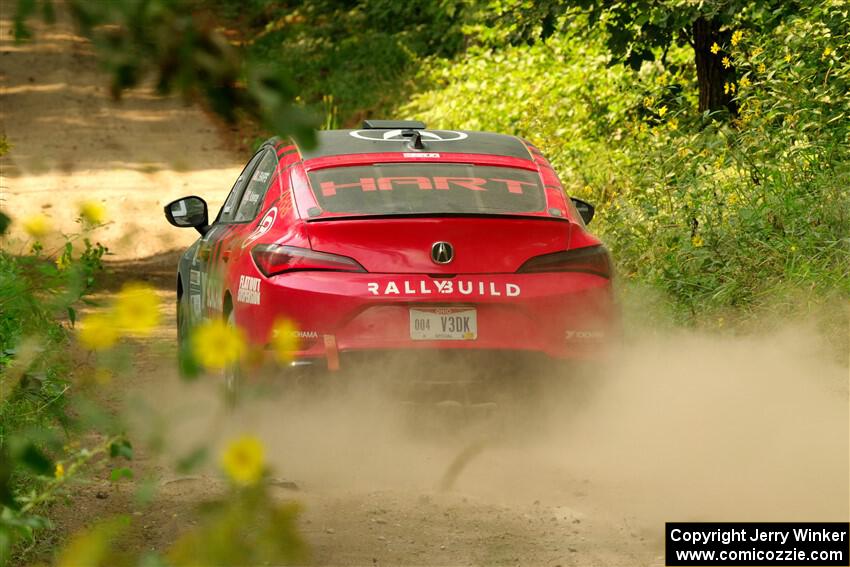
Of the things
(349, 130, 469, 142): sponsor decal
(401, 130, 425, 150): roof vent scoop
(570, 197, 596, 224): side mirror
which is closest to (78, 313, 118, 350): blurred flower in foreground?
(401, 130, 425, 150): roof vent scoop

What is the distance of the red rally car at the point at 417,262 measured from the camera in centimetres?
684

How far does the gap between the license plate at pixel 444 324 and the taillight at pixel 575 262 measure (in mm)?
386

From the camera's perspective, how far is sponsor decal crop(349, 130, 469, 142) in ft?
26.7

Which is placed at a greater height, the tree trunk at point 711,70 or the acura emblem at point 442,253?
the tree trunk at point 711,70

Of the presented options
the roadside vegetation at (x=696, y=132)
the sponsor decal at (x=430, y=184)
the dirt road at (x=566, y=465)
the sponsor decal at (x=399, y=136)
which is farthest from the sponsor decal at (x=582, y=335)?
the roadside vegetation at (x=696, y=132)

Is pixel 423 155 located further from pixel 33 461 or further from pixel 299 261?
pixel 33 461

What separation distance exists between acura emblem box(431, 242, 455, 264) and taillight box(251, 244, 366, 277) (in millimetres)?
360

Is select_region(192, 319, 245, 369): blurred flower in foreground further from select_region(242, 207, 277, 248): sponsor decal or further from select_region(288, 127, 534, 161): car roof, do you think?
select_region(288, 127, 534, 161): car roof

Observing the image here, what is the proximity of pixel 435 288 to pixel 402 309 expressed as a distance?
0.19 m

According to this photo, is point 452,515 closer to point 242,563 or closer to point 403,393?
point 403,393

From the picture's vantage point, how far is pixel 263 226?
7465mm

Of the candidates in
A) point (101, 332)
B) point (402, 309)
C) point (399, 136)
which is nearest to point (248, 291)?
point (402, 309)

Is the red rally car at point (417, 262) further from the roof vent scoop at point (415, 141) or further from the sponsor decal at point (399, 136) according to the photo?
the sponsor decal at point (399, 136)

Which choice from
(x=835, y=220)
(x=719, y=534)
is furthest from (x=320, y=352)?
(x=835, y=220)
